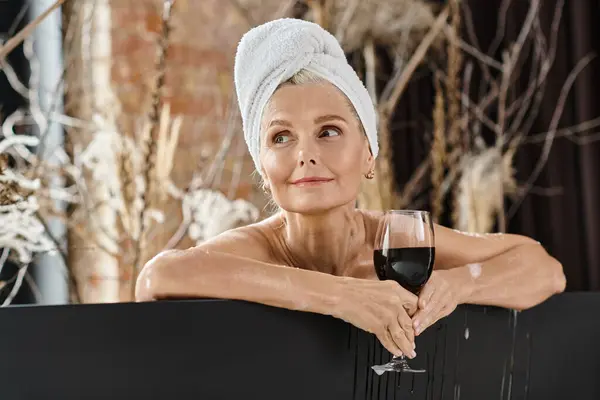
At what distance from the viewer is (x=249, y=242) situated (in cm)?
161

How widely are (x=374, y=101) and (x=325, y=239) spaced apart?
4.86 ft

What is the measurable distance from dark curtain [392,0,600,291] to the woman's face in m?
2.50

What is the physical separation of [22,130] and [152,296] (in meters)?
1.96

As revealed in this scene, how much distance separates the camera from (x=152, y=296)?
4.38 feet

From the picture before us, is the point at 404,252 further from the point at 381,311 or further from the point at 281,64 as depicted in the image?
the point at 281,64

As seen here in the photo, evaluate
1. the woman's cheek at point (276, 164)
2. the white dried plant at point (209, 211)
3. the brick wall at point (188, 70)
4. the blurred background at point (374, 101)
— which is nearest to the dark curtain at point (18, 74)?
the blurred background at point (374, 101)

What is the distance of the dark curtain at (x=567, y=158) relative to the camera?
150 inches

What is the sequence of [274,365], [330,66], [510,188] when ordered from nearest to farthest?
[274,365], [330,66], [510,188]

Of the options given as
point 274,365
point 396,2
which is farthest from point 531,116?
point 274,365

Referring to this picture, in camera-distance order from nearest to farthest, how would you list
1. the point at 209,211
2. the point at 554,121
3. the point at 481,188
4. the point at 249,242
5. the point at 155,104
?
the point at 249,242 → the point at 155,104 → the point at 209,211 → the point at 481,188 → the point at 554,121

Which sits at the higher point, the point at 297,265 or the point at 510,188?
the point at 510,188

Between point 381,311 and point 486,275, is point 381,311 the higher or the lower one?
the lower one

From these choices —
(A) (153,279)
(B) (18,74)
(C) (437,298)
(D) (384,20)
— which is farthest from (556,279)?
(B) (18,74)

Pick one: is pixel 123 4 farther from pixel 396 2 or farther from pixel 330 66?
pixel 330 66
